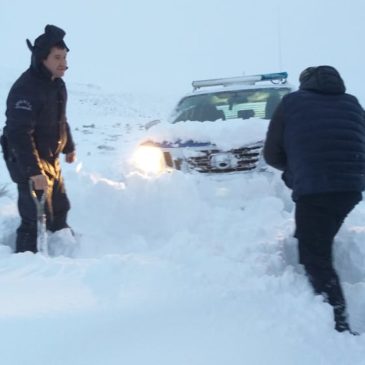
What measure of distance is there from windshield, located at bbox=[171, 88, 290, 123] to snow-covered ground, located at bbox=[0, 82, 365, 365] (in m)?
1.66

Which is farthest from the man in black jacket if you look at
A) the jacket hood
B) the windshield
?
the windshield

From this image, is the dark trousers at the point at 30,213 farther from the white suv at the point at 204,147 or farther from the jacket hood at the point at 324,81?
the jacket hood at the point at 324,81

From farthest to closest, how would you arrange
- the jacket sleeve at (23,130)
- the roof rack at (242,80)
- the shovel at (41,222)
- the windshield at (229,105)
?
the roof rack at (242,80)
the windshield at (229,105)
the shovel at (41,222)
the jacket sleeve at (23,130)

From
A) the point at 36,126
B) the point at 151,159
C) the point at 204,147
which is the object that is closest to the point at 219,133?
the point at 204,147

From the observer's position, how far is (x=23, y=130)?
355cm

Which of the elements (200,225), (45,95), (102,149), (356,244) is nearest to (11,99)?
(45,95)

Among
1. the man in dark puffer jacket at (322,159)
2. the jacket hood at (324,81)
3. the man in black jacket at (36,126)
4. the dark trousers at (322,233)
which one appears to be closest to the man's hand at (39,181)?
the man in black jacket at (36,126)

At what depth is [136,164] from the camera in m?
5.23

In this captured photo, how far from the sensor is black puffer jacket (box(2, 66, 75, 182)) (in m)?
3.55

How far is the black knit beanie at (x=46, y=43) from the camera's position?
3596mm

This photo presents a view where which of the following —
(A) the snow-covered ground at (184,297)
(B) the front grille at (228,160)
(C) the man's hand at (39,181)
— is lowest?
(A) the snow-covered ground at (184,297)

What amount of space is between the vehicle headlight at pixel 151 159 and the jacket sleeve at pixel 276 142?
1.68 meters

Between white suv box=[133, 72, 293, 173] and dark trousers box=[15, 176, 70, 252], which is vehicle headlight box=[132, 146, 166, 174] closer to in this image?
white suv box=[133, 72, 293, 173]

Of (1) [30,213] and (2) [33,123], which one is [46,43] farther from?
(1) [30,213]
